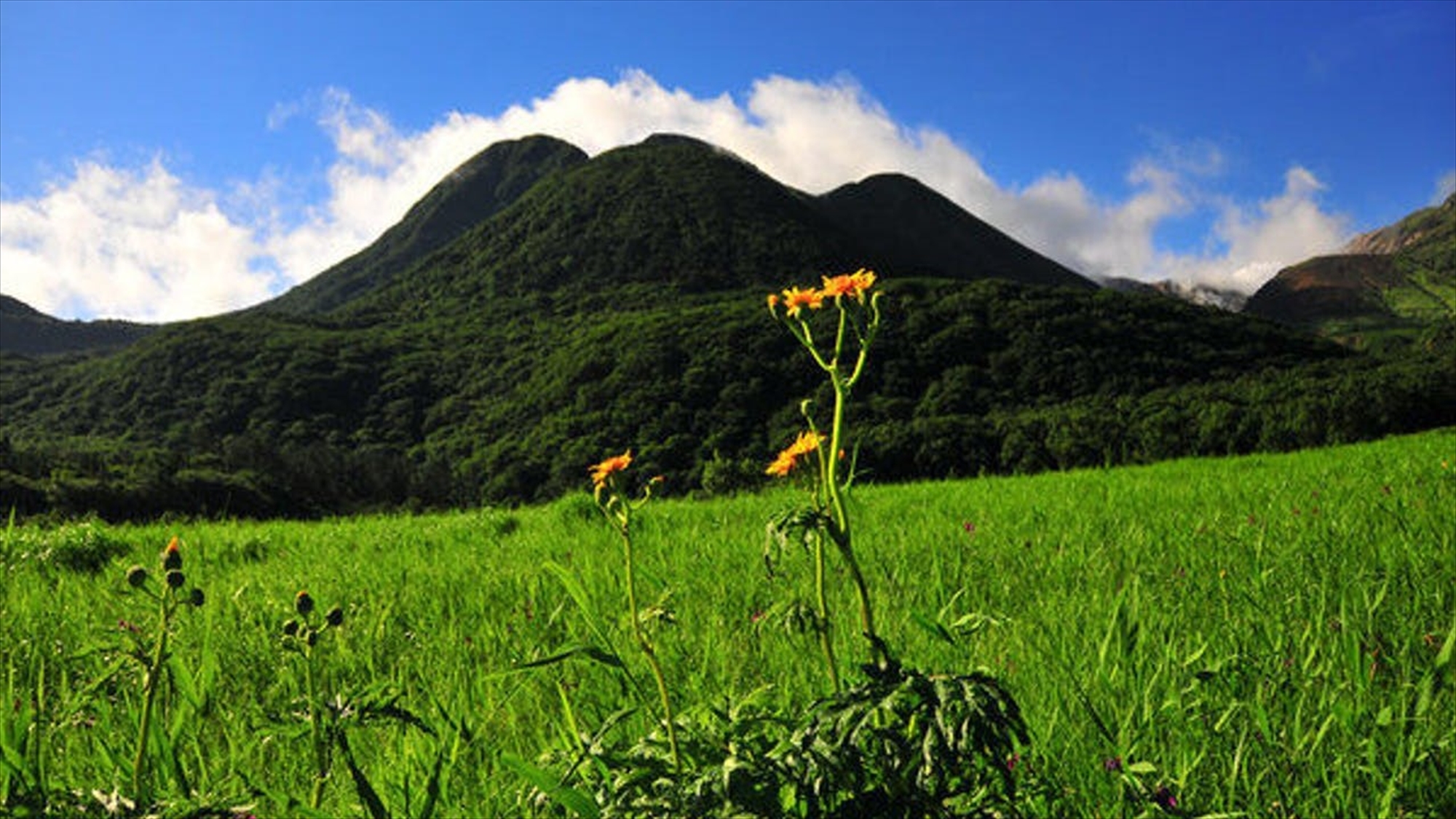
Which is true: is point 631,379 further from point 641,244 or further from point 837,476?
point 837,476

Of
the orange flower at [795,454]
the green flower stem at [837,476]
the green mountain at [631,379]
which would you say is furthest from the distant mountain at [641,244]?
the green flower stem at [837,476]

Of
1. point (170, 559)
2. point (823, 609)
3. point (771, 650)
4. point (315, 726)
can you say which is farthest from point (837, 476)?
point (771, 650)

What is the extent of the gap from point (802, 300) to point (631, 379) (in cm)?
11158

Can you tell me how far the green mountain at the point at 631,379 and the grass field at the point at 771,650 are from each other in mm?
12826

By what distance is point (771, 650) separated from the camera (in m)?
2.95

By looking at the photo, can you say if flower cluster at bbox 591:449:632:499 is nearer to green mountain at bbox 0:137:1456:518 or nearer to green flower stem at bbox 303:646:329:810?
green flower stem at bbox 303:646:329:810

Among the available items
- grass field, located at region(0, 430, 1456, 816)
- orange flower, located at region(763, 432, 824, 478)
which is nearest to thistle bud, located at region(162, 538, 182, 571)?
grass field, located at region(0, 430, 1456, 816)

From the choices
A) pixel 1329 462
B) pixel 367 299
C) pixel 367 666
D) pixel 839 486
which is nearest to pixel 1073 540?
pixel 367 666

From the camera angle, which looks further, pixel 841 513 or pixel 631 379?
pixel 631 379

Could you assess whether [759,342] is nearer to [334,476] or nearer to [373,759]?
[334,476]

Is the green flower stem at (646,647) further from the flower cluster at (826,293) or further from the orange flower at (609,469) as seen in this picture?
the flower cluster at (826,293)

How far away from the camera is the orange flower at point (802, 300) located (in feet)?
4.77

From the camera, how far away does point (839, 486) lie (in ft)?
4.17

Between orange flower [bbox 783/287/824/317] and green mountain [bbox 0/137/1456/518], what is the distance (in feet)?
54.1
